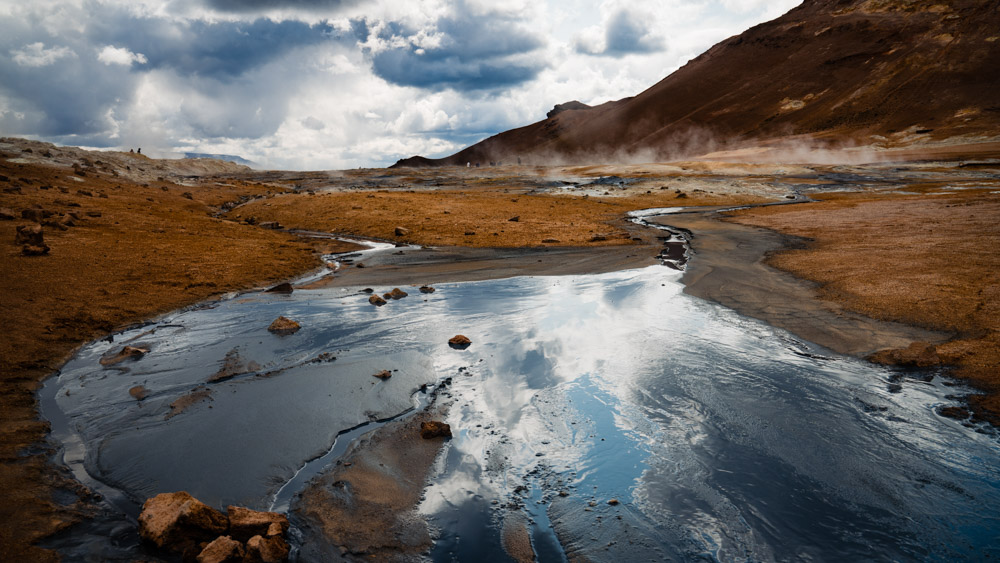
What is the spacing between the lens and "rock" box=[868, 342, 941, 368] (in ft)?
32.0

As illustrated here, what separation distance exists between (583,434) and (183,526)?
5.16 meters

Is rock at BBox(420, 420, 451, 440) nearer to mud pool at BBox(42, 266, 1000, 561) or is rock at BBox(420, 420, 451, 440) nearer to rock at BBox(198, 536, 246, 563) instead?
mud pool at BBox(42, 266, 1000, 561)

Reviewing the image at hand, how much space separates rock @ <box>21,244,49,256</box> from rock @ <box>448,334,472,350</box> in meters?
13.4

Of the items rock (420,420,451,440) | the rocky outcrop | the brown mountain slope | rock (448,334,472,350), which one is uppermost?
the brown mountain slope

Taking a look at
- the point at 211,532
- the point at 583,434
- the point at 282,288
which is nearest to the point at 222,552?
the point at 211,532

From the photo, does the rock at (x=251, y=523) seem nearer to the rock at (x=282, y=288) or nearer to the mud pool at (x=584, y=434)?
the mud pool at (x=584, y=434)

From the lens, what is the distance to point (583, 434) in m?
7.91

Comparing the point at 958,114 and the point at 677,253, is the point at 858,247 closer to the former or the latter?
the point at 677,253

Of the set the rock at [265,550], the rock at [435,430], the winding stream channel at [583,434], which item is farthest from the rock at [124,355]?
the rock at [265,550]

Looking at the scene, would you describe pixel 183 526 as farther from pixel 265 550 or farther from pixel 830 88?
pixel 830 88

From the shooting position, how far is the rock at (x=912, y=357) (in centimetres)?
975

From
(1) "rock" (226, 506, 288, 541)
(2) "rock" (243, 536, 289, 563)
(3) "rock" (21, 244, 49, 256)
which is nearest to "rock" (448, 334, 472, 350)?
(1) "rock" (226, 506, 288, 541)

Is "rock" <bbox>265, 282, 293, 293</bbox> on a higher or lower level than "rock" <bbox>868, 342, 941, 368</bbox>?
higher

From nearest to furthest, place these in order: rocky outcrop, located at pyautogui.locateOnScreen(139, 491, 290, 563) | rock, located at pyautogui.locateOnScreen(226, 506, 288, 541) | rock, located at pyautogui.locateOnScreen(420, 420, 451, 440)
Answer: rocky outcrop, located at pyautogui.locateOnScreen(139, 491, 290, 563)
rock, located at pyautogui.locateOnScreen(226, 506, 288, 541)
rock, located at pyautogui.locateOnScreen(420, 420, 451, 440)
